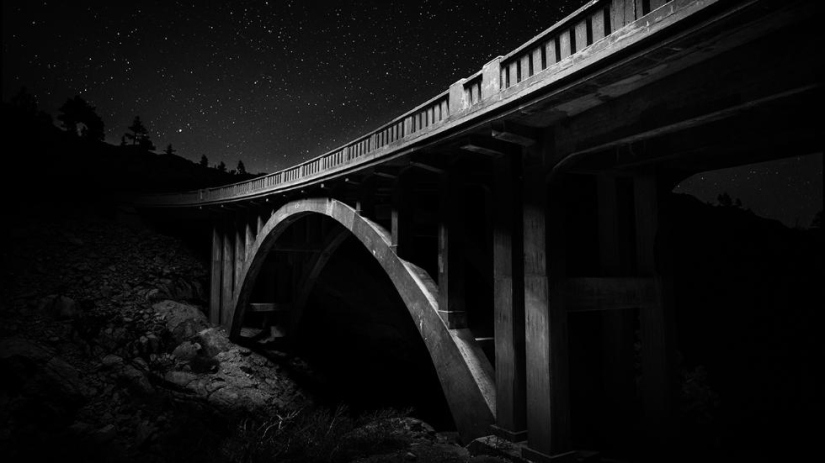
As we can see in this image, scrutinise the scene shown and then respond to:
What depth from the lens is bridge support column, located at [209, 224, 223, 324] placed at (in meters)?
19.8

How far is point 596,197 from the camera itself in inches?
260

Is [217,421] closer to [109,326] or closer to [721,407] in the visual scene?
[109,326]

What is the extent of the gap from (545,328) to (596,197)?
293cm

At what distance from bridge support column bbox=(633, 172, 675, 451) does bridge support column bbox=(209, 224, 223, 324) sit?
1848 centimetres

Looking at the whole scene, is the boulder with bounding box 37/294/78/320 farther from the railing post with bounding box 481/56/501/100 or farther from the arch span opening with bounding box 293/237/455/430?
the railing post with bounding box 481/56/501/100

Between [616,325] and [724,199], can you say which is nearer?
[616,325]

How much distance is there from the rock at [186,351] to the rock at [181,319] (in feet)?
2.60

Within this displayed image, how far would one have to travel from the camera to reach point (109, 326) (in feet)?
53.8

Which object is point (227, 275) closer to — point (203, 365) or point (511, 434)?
point (203, 365)

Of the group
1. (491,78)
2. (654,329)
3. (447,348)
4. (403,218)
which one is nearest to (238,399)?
(403,218)

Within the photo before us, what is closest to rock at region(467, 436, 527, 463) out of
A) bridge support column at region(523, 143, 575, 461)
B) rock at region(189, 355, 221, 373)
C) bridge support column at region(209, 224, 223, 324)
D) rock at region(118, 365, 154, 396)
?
bridge support column at region(523, 143, 575, 461)

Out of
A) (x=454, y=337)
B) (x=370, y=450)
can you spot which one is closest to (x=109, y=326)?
(x=370, y=450)

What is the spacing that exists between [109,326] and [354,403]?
32.9ft

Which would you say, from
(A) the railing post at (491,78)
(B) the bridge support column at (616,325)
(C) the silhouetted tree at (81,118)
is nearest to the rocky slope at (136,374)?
(B) the bridge support column at (616,325)
